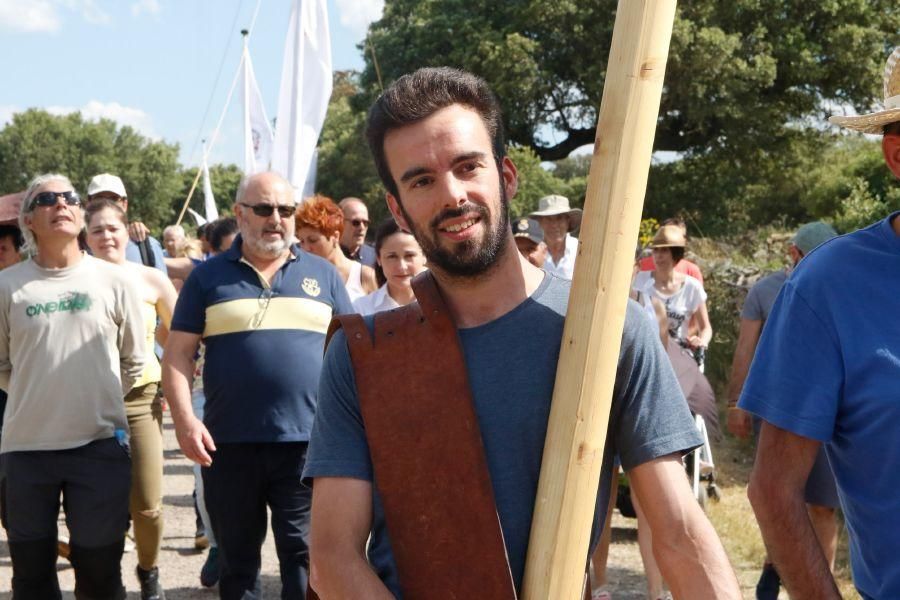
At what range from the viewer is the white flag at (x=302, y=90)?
10.1 m

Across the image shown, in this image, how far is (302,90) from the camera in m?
10.7

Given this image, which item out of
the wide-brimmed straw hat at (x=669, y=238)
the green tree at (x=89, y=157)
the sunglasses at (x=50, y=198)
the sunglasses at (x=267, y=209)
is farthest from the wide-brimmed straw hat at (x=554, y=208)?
the green tree at (x=89, y=157)

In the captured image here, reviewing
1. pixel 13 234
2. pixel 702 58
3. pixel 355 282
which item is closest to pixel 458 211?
pixel 355 282

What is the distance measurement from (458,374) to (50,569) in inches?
143

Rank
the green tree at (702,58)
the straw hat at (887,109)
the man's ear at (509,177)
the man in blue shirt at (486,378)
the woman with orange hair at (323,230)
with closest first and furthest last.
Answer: the man in blue shirt at (486,378) → the man's ear at (509,177) → the straw hat at (887,109) → the woman with orange hair at (323,230) → the green tree at (702,58)

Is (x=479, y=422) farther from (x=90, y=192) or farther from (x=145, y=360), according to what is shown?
(x=90, y=192)

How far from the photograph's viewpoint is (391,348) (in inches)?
84.8

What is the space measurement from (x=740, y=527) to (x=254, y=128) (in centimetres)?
788

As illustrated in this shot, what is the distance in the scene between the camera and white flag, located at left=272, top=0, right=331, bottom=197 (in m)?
10.1

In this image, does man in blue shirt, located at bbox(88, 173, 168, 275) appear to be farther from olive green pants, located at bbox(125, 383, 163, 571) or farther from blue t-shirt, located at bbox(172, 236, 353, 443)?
blue t-shirt, located at bbox(172, 236, 353, 443)

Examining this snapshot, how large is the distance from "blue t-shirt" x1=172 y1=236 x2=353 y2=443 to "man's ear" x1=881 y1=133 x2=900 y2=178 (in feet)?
9.93

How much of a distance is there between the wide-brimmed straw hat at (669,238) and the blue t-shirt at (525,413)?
228 inches

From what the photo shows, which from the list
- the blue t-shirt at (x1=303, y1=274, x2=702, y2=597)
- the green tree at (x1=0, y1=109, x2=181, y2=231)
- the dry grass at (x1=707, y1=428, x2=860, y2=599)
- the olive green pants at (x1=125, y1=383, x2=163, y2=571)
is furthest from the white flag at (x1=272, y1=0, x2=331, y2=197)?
the green tree at (x1=0, y1=109, x2=181, y2=231)

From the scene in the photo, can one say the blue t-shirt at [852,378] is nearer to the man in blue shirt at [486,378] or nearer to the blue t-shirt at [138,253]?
the man in blue shirt at [486,378]
